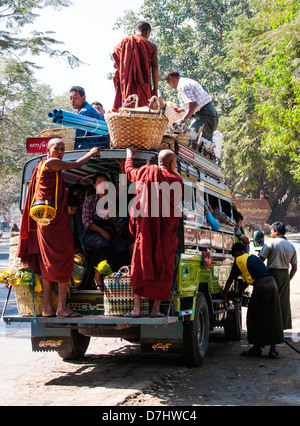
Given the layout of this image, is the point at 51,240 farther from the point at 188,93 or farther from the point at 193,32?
the point at 193,32

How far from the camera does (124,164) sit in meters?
6.21

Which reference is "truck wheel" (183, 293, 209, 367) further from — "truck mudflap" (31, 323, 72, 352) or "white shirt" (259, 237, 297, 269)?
"white shirt" (259, 237, 297, 269)

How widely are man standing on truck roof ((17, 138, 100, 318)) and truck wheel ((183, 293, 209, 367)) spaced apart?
135 centimetres

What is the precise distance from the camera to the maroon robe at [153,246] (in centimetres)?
541

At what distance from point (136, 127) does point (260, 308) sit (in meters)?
3.15

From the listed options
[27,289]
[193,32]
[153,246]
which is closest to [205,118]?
[153,246]

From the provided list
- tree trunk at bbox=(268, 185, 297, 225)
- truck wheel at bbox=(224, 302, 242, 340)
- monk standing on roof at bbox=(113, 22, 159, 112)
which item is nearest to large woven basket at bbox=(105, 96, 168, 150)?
monk standing on roof at bbox=(113, 22, 159, 112)

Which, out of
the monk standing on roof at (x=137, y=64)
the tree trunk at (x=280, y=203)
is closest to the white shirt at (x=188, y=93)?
the monk standing on roof at (x=137, y=64)

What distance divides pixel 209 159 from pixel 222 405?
156 inches

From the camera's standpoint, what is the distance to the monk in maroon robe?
541 cm

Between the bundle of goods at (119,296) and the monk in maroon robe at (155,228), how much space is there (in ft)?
0.41

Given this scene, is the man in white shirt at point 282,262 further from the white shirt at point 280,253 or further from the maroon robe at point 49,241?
the maroon robe at point 49,241

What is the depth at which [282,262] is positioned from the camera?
8.26 m
